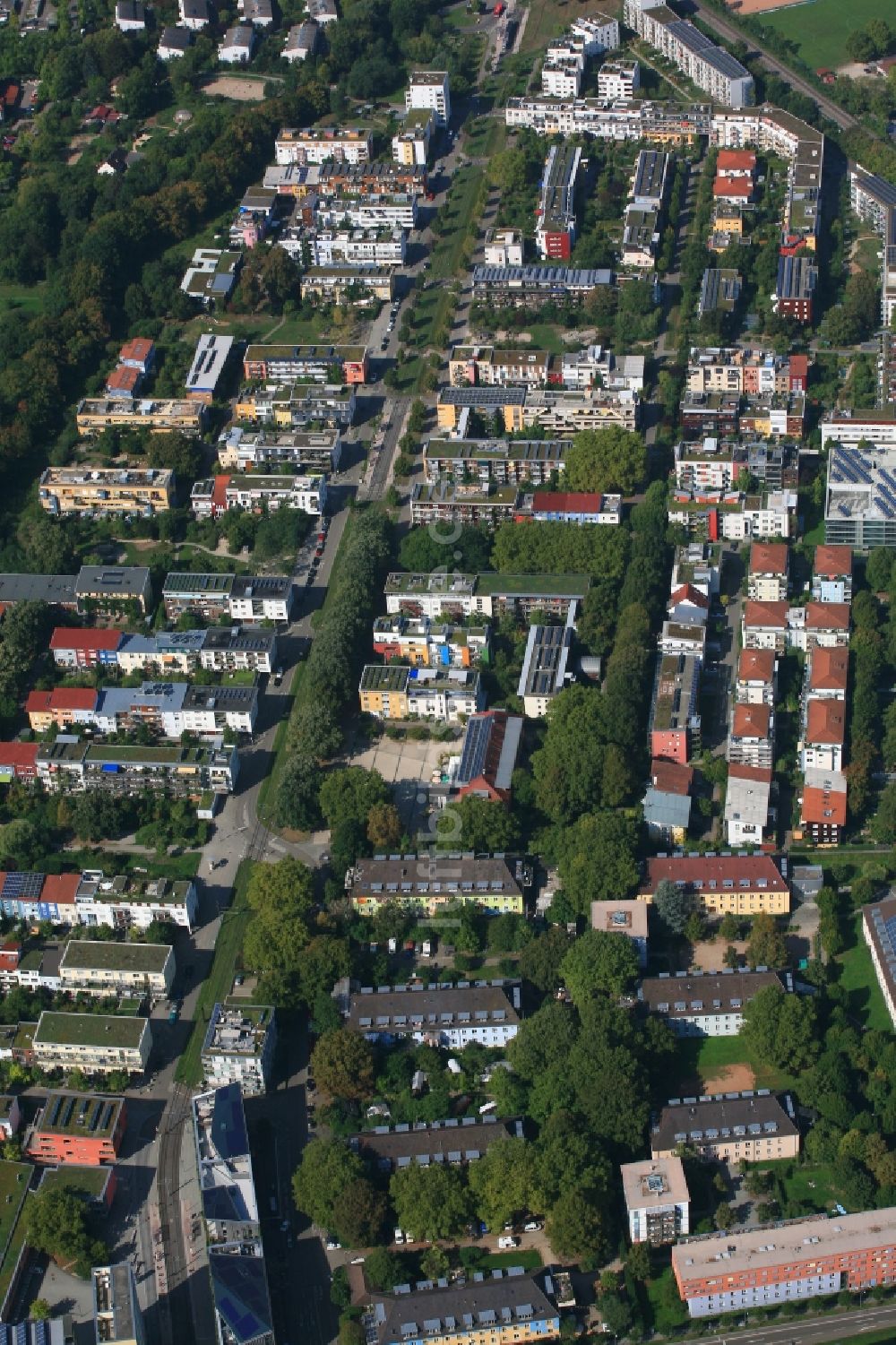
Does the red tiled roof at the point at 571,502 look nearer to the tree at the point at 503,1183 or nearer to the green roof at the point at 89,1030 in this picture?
the green roof at the point at 89,1030

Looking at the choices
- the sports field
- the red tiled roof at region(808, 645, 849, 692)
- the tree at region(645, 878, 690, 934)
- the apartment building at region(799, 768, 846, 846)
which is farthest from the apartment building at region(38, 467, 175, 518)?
the sports field

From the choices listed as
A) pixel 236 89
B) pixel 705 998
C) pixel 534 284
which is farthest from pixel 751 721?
pixel 236 89

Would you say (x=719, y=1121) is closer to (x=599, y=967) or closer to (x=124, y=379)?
(x=599, y=967)

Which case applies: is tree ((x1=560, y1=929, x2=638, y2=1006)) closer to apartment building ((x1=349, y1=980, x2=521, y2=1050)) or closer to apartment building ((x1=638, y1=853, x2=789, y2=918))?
apartment building ((x1=349, y1=980, x2=521, y2=1050))

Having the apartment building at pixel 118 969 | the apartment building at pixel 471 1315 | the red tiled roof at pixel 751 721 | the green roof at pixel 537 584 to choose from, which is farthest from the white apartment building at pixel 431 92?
the apartment building at pixel 471 1315

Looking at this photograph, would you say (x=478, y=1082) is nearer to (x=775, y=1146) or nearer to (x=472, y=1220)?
(x=472, y=1220)

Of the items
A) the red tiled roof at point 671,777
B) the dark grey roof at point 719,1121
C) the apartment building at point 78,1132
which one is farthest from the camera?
the red tiled roof at point 671,777
